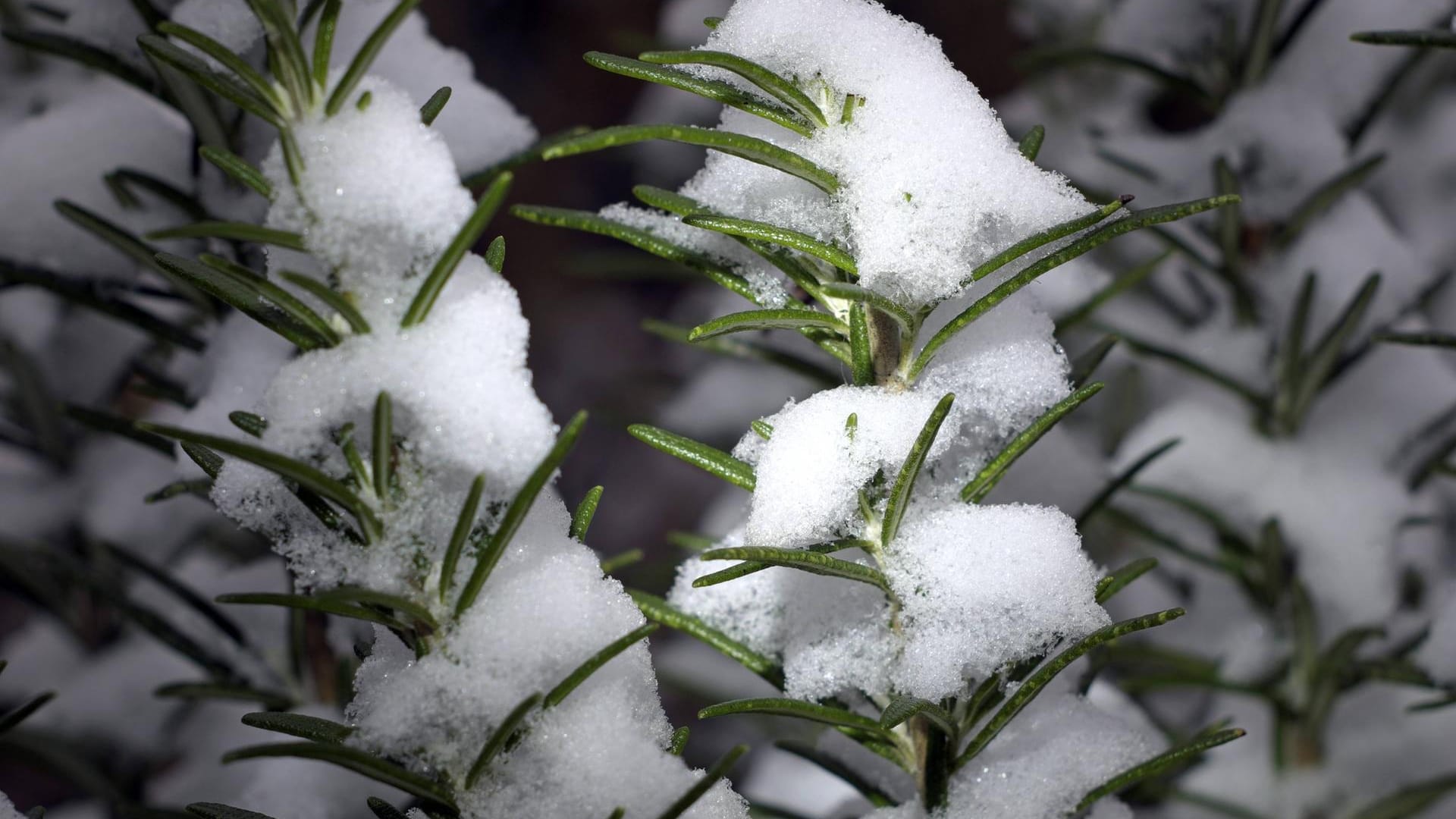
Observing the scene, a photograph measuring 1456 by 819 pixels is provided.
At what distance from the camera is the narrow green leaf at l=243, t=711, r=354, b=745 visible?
41 centimetres

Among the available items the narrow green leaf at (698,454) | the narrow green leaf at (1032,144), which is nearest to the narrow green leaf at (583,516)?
the narrow green leaf at (698,454)

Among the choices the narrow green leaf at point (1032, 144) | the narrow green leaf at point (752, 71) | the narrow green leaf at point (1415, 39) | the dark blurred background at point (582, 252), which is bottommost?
the dark blurred background at point (582, 252)

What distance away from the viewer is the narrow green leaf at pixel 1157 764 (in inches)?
16.7

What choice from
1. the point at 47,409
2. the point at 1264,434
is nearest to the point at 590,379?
the point at 47,409

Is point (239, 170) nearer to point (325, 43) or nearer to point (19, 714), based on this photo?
point (325, 43)

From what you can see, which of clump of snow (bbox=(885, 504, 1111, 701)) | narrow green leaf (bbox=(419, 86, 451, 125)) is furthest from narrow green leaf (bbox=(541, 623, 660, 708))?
narrow green leaf (bbox=(419, 86, 451, 125))

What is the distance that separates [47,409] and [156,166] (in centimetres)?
26

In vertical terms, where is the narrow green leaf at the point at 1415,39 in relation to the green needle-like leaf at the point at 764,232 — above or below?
above

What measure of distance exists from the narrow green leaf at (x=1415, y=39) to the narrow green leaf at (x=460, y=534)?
472 mm

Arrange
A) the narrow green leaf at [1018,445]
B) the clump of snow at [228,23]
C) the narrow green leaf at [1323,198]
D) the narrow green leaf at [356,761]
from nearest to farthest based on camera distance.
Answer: the narrow green leaf at [356,761]
the narrow green leaf at [1018,445]
the clump of snow at [228,23]
the narrow green leaf at [1323,198]

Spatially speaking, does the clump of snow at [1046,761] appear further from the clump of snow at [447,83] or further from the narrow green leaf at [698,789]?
the clump of snow at [447,83]

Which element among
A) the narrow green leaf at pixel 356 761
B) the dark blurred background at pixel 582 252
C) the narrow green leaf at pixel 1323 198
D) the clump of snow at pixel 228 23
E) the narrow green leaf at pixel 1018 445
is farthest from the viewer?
the dark blurred background at pixel 582 252

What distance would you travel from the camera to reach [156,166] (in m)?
0.71

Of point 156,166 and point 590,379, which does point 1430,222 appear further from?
point 590,379
